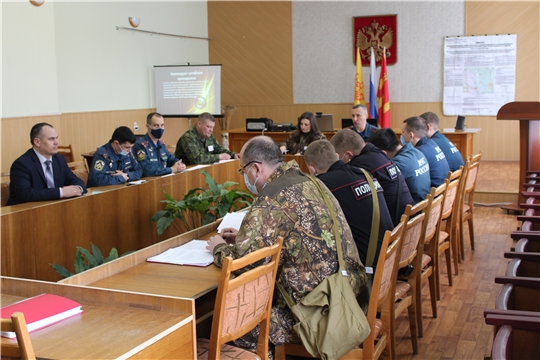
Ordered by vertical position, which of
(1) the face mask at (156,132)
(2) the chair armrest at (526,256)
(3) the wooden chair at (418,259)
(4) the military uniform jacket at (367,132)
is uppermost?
(1) the face mask at (156,132)

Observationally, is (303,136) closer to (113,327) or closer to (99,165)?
(99,165)

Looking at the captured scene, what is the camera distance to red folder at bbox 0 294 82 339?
1.79 m

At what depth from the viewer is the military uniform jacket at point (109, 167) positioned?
468 centimetres

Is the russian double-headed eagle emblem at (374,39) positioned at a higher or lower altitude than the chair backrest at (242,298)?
higher

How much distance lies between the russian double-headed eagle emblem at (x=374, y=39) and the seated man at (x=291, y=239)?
9.36 meters

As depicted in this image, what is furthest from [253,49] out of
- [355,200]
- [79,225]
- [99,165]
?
[355,200]

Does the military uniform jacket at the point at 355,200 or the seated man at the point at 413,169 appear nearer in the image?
the military uniform jacket at the point at 355,200

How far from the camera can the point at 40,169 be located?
4414 millimetres

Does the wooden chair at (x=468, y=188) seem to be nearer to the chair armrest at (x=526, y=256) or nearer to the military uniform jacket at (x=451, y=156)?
the military uniform jacket at (x=451, y=156)

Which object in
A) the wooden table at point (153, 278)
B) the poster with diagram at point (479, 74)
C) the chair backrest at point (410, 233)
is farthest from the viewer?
the poster with diagram at point (479, 74)

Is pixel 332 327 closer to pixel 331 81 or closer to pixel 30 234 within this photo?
pixel 30 234

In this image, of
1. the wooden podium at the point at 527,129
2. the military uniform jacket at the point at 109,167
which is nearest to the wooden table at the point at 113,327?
the military uniform jacket at the point at 109,167

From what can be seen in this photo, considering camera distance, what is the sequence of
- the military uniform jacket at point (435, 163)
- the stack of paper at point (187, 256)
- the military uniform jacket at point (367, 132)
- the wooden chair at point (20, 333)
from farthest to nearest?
1. the military uniform jacket at point (367, 132)
2. the military uniform jacket at point (435, 163)
3. the stack of paper at point (187, 256)
4. the wooden chair at point (20, 333)

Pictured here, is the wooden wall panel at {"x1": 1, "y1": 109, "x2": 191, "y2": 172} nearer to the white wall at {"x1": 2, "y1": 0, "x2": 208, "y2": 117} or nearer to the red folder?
the white wall at {"x1": 2, "y1": 0, "x2": 208, "y2": 117}
